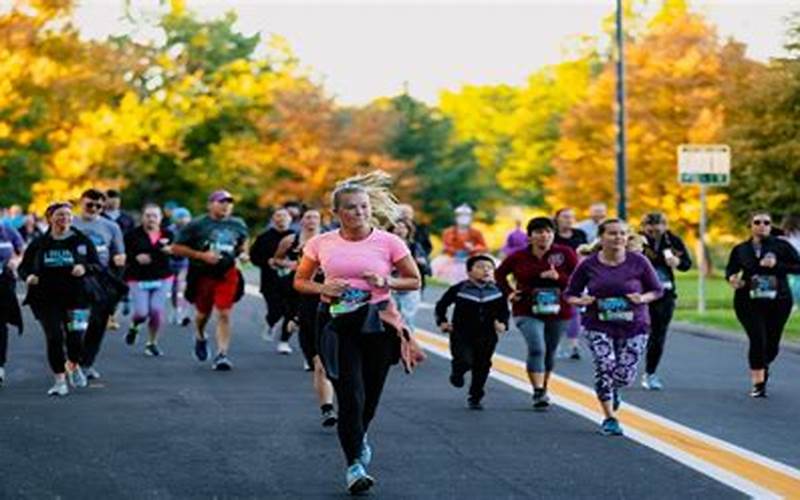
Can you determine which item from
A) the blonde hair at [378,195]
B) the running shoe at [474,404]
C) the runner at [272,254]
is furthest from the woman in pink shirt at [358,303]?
the runner at [272,254]

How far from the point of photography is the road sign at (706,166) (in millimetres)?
27938

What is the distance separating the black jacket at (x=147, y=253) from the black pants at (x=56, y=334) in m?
4.85

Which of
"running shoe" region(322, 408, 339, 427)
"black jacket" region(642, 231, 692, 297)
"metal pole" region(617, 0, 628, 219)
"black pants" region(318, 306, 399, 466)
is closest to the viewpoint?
"black pants" region(318, 306, 399, 466)

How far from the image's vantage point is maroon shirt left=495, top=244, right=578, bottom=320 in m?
14.6

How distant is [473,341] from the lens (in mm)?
14398

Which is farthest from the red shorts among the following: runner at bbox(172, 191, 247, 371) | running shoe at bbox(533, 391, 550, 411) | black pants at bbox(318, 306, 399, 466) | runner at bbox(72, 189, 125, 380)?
black pants at bbox(318, 306, 399, 466)

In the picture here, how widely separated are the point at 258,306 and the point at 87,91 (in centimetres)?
1973

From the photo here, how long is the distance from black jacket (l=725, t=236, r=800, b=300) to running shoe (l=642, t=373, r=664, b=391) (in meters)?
1.01

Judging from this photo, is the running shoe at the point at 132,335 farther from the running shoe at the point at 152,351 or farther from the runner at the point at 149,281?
the running shoe at the point at 152,351

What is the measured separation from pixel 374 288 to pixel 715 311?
20904 mm

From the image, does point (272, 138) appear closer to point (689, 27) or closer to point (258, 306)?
point (689, 27)

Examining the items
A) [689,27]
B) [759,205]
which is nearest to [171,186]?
[689,27]

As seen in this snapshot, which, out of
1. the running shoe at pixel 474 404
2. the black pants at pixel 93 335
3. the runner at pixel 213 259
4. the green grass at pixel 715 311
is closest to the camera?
the running shoe at pixel 474 404

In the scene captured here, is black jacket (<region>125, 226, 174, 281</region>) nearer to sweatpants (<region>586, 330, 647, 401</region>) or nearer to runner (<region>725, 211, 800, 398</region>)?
runner (<region>725, 211, 800, 398</region>)
